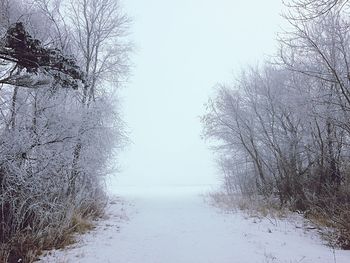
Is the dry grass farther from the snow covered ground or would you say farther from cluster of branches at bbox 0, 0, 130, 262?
cluster of branches at bbox 0, 0, 130, 262

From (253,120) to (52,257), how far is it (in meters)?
12.8

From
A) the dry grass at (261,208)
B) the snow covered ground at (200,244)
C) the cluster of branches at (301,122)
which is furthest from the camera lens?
the dry grass at (261,208)

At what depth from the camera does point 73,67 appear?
6496 mm

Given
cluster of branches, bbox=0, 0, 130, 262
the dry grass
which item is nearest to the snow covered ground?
cluster of branches, bbox=0, 0, 130, 262

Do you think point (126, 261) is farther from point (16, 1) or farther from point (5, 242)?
point (16, 1)

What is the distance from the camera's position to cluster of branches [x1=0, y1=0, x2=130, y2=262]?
629 cm

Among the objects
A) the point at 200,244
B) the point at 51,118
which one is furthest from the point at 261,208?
the point at 51,118

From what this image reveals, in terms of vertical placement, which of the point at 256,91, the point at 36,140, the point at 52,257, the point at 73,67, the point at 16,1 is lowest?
the point at 52,257

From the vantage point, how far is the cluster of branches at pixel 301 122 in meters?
9.40

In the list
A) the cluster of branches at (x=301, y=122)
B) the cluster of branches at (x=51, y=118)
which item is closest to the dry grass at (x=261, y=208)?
Result: the cluster of branches at (x=301, y=122)

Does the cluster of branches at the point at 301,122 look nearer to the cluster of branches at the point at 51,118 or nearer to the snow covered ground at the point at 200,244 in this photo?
the snow covered ground at the point at 200,244


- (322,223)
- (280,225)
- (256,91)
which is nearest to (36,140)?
(280,225)

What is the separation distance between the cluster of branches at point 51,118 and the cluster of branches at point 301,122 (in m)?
5.67

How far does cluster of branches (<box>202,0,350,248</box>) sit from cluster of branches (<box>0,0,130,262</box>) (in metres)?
5.67
